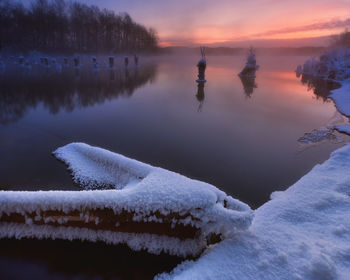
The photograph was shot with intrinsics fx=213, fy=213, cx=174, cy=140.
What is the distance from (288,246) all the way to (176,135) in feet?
23.6

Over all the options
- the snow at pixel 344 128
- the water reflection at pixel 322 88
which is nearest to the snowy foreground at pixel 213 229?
the snow at pixel 344 128

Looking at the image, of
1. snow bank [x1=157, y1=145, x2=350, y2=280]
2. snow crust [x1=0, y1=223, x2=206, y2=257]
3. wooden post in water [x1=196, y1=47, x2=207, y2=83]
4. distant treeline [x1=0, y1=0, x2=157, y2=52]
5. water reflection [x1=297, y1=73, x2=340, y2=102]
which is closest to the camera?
snow bank [x1=157, y1=145, x2=350, y2=280]

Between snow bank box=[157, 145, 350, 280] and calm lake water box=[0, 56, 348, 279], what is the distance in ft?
2.40

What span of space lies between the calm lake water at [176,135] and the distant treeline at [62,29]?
41.0m

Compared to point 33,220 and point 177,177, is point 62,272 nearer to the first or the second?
point 33,220

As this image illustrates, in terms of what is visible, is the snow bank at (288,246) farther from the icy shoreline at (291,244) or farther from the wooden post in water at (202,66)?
the wooden post in water at (202,66)

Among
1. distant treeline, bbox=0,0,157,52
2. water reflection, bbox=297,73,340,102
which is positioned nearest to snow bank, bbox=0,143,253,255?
water reflection, bbox=297,73,340,102

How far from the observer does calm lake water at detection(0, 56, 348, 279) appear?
20.6 ft

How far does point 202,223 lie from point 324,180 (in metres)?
4.22

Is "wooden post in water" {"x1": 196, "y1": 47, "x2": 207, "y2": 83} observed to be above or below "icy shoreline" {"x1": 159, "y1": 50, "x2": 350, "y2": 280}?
above

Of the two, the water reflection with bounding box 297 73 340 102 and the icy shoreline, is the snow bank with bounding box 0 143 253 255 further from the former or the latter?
the water reflection with bounding box 297 73 340 102

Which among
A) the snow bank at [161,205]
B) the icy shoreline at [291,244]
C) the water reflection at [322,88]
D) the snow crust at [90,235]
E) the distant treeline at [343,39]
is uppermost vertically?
the distant treeline at [343,39]

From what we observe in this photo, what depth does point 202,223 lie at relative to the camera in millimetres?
3396

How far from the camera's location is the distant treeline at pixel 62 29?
49072 mm
